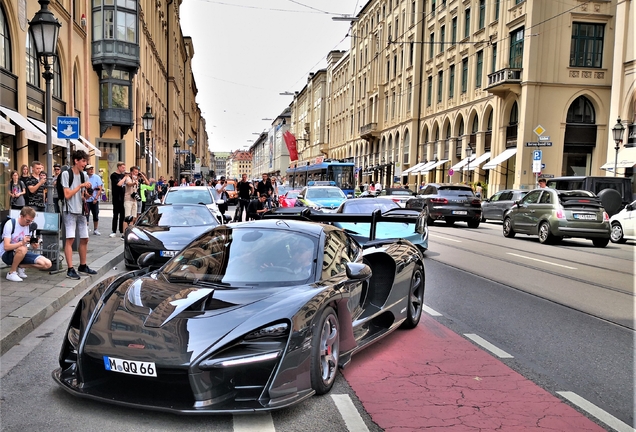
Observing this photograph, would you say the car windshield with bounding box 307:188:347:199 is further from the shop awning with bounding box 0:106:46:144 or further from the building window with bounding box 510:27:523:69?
the building window with bounding box 510:27:523:69

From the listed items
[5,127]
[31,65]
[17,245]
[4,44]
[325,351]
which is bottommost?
[325,351]

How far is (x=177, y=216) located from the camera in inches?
436

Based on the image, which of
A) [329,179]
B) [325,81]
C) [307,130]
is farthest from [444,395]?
[307,130]

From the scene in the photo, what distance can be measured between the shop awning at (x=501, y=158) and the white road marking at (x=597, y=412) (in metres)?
32.5

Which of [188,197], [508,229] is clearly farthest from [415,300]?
A: [508,229]

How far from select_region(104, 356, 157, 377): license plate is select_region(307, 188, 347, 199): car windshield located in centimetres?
1851

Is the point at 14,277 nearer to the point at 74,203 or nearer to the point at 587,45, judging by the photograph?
the point at 74,203

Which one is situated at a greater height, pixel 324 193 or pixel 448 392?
pixel 324 193

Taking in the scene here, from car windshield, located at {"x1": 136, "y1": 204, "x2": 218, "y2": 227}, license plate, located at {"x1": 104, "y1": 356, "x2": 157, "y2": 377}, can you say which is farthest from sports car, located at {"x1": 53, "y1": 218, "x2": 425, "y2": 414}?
car windshield, located at {"x1": 136, "y1": 204, "x2": 218, "y2": 227}

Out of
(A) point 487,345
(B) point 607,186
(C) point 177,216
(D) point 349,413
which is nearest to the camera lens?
(D) point 349,413

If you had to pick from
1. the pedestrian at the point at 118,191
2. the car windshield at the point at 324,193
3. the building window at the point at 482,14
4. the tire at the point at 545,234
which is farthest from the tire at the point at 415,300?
the building window at the point at 482,14

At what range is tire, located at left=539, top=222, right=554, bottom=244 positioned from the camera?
52.5ft

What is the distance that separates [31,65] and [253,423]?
21288mm

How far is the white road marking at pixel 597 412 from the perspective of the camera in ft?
12.2
